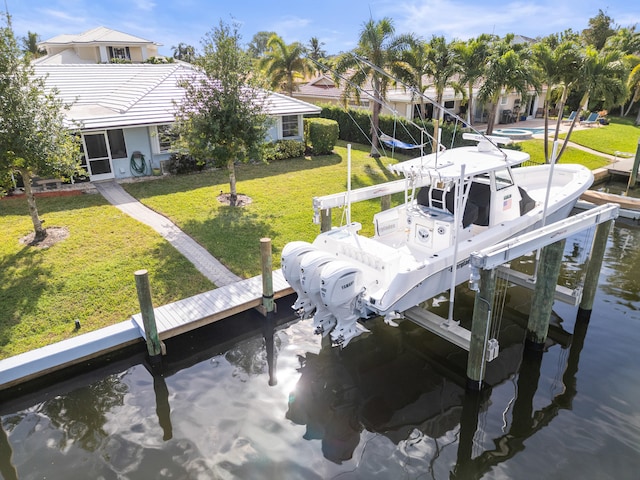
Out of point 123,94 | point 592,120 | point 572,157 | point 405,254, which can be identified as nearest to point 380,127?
point 572,157

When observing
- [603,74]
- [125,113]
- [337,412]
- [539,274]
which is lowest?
[337,412]

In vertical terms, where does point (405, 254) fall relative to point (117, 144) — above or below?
below

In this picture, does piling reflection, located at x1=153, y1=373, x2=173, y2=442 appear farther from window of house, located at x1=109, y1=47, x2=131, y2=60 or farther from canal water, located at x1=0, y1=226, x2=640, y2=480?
window of house, located at x1=109, y1=47, x2=131, y2=60

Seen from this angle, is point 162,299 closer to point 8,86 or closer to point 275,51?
point 8,86

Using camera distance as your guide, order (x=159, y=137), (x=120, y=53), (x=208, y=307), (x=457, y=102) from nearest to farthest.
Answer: (x=208, y=307), (x=159, y=137), (x=457, y=102), (x=120, y=53)

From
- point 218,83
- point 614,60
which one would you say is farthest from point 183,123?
point 614,60

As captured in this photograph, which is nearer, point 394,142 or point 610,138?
point 394,142

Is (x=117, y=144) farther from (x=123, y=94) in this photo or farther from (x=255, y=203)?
(x=255, y=203)
